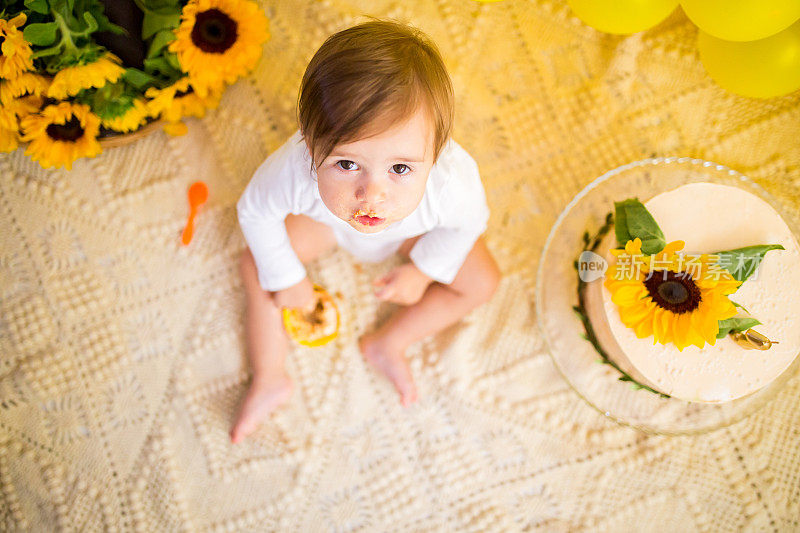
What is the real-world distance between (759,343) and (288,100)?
0.89 m

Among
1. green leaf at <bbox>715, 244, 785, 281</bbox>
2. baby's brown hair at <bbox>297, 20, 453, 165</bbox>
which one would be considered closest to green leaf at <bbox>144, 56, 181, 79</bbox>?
baby's brown hair at <bbox>297, 20, 453, 165</bbox>

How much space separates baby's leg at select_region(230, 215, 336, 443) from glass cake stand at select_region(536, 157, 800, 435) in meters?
0.41

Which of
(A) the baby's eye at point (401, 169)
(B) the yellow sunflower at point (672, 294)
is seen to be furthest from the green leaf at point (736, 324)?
(A) the baby's eye at point (401, 169)

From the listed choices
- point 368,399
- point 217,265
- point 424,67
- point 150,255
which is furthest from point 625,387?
point 150,255

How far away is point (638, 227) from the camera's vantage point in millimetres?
823

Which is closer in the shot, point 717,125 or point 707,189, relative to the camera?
point 707,189

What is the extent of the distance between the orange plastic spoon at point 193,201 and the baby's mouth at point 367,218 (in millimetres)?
461

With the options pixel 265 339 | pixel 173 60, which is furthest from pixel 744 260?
pixel 173 60

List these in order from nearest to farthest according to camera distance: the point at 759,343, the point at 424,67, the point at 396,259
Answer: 1. the point at 424,67
2. the point at 759,343
3. the point at 396,259

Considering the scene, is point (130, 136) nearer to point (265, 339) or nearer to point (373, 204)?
point (265, 339)

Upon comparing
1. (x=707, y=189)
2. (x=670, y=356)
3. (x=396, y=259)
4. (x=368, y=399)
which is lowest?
(x=368, y=399)

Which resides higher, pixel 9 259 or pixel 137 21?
pixel 137 21

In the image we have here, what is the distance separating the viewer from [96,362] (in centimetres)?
102

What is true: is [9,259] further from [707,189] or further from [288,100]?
[707,189]
